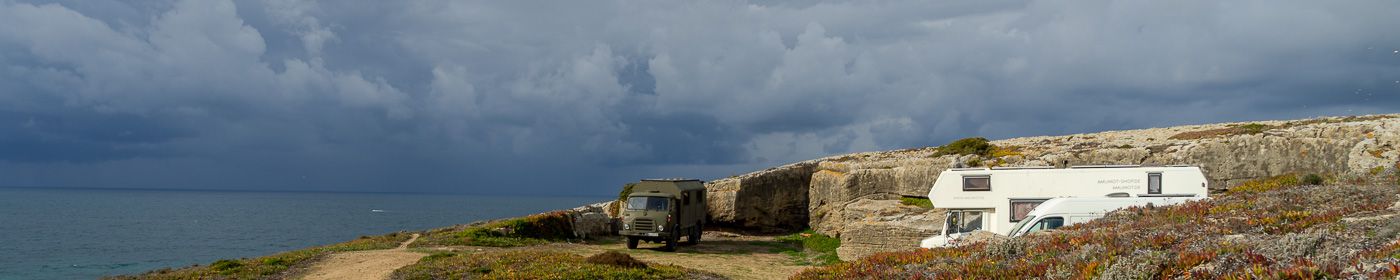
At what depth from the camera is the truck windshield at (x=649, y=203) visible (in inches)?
1119

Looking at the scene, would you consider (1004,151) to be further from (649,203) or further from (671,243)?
(649,203)

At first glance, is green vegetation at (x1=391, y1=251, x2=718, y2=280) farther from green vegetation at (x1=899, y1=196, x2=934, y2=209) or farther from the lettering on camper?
green vegetation at (x1=899, y1=196, x2=934, y2=209)

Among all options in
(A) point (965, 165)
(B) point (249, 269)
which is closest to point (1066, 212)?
(A) point (965, 165)

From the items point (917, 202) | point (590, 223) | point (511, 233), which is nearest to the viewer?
point (511, 233)

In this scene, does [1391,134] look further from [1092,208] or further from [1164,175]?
[1092,208]

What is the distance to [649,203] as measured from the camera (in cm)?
2856

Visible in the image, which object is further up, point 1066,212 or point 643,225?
point 1066,212

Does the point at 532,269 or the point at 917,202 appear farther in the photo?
the point at 917,202

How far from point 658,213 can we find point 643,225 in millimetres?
663

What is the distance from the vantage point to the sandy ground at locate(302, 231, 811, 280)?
20.8 metres

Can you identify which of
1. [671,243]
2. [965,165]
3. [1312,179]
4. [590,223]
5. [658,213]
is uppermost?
[965,165]

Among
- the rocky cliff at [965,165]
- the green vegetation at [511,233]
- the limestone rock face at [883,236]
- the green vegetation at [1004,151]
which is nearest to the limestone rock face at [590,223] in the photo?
the green vegetation at [511,233]

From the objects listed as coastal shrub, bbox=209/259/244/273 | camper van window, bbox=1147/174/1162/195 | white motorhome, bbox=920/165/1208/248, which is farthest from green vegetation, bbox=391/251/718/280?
camper van window, bbox=1147/174/1162/195

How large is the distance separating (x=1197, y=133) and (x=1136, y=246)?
137 ft
